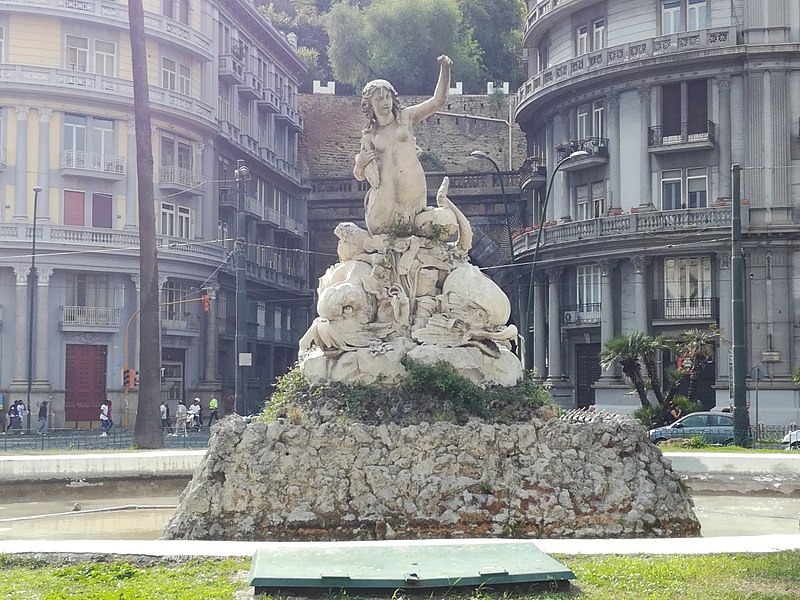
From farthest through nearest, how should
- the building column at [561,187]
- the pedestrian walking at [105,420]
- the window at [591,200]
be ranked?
the building column at [561,187]
the window at [591,200]
the pedestrian walking at [105,420]

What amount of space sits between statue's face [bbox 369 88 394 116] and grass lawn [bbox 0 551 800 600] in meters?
7.14

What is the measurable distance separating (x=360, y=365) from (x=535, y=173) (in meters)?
39.1

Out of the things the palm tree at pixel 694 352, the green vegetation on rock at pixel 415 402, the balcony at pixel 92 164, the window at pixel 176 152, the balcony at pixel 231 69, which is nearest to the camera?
the green vegetation on rock at pixel 415 402

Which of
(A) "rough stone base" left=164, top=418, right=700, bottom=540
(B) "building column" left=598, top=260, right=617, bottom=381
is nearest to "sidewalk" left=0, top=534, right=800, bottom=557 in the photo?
(A) "rough stone base" left=164, top=418, right=700, bottom=540

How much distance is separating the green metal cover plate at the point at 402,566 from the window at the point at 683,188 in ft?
117

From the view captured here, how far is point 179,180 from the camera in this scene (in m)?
48.1

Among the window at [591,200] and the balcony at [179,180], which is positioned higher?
the balcony at [179,180]

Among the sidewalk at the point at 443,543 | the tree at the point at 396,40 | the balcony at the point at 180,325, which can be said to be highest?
the tree at the point at 396,40

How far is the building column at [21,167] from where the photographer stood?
43094 mm

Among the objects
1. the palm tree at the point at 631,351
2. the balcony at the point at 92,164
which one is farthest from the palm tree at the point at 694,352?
the balcony at the point at 92,164

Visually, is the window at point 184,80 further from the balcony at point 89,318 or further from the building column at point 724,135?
the building column at point 724,135

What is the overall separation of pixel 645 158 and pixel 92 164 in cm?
2148

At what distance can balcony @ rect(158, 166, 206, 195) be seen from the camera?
47.2 m

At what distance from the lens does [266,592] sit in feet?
23.1
